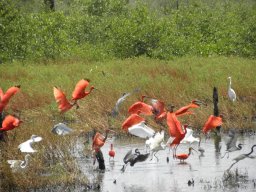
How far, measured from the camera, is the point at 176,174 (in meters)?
12.5

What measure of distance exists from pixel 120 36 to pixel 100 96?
1060cm

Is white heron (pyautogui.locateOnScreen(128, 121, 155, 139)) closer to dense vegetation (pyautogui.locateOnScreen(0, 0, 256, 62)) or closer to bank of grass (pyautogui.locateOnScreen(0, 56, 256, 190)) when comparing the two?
bank of grass (pyautogui.locateOnScreen(0, 56, 256, 190))

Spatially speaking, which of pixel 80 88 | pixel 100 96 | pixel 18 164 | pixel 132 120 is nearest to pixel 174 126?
pixel 132 120

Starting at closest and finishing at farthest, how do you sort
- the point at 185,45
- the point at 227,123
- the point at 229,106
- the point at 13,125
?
1. the point at 13,125
2. the point at 227,123
3. the point at 229,106
4. the point at 185,45

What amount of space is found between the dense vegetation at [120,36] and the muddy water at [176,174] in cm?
1327

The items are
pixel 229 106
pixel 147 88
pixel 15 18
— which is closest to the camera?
pixel 229 106

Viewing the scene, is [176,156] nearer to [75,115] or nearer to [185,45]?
[75,115]

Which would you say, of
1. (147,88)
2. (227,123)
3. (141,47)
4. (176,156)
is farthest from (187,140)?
(141,47)

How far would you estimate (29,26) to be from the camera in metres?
27.9

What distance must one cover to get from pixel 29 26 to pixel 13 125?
17.0 metres

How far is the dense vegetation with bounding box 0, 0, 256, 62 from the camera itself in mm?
27000

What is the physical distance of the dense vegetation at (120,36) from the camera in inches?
1063

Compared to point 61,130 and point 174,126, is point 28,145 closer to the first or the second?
point 61,130

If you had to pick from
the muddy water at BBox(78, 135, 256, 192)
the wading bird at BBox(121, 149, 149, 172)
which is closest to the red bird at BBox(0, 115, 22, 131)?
the muddy water at BBox(78, 135, 256, 192)
